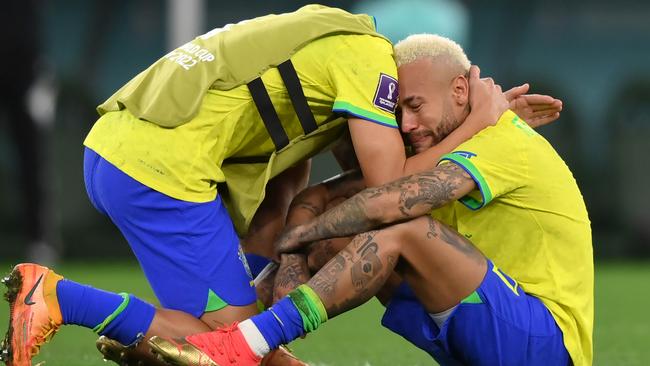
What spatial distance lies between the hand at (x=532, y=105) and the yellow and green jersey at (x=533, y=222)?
49cm

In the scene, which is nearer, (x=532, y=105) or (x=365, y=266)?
(x=365, y=266)

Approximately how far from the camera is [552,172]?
4.48 metres

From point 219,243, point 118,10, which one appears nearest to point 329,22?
point 219,243

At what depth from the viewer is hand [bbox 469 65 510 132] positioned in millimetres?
4531

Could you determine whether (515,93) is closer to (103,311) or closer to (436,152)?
(436,152)

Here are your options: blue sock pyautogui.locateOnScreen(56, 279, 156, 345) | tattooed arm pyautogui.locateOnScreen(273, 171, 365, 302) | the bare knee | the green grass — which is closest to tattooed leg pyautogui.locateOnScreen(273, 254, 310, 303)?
tattooed arm pyautogui.locateOnScreen(273, 171, 365, 302)

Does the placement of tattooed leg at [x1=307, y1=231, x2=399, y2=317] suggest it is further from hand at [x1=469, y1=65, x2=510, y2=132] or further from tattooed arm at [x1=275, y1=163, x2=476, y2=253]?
hand at [x1=469, y1=65, x2=510, y2=132]

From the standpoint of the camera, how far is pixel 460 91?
467 centimetres

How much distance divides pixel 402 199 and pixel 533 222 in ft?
1.67

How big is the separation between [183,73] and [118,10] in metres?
7.57

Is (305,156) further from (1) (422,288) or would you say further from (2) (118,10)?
(2) (118,10)

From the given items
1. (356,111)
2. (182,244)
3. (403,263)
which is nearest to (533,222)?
(403,263)

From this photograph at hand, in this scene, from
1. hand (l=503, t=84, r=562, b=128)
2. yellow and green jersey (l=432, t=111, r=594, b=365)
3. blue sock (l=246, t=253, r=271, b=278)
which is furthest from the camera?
blue sock (l=246, t=253, r=271, b=278)

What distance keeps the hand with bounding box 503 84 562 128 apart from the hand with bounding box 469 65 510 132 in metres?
0.31
